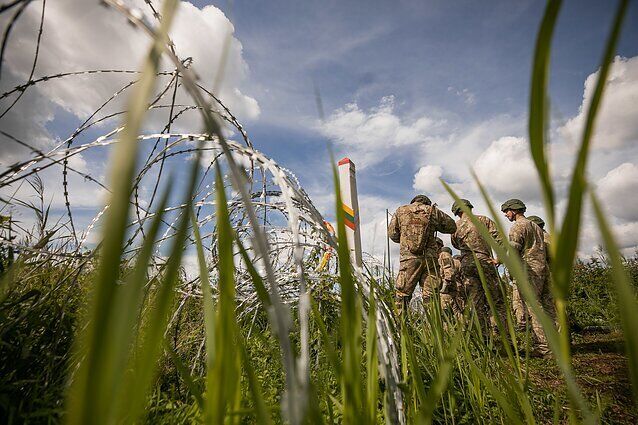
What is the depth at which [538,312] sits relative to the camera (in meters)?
0.40

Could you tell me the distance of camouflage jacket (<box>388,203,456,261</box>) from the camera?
6185 millimetres

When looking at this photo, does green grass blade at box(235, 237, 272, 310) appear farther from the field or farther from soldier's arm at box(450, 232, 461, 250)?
soldier's arm at box(450, 232, 461, 250)

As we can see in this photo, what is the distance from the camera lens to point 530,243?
5.76 m

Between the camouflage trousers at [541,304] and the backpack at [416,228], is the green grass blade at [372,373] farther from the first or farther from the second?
the backpack at [416,228]

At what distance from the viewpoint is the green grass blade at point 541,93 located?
28 centimetres

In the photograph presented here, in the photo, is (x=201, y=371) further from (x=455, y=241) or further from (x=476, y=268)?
(x=455, y=241)

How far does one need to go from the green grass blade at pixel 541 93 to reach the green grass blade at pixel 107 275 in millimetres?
308

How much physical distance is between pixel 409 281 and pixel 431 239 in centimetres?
85

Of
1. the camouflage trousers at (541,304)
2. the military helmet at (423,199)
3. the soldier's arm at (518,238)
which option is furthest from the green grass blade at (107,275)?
the military helmet at (423,199)

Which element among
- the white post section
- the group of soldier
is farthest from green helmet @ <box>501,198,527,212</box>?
the white post section

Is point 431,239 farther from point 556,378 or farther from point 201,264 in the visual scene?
point 201,264

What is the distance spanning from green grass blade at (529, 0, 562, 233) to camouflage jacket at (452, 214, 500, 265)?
5.84 meters

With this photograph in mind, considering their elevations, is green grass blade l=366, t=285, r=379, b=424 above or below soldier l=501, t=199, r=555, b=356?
below

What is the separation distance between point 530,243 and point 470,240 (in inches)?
35.7
